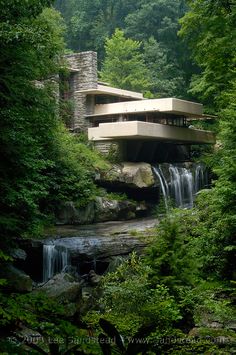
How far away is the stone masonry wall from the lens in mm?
27094

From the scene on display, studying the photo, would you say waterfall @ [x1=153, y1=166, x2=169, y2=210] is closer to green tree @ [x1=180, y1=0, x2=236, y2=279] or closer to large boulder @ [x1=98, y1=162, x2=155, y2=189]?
large boulder @ [x1=98, y1=162, x2=155, y2=189]

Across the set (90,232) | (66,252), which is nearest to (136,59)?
(90,232)

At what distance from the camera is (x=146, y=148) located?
26.5 meters

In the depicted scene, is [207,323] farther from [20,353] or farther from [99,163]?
[99,163]

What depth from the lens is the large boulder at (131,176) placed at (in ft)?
72.5

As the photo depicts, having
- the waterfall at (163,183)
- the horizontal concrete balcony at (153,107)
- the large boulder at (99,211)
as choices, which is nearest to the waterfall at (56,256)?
the large boulder at (99,211)

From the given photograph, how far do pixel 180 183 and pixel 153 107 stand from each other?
4365 millimetres

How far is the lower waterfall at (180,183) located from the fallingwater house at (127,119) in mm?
1934

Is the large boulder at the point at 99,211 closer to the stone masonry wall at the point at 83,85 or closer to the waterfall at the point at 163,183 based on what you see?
the waterfall at the point at 163,183

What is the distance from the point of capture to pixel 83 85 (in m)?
27.3

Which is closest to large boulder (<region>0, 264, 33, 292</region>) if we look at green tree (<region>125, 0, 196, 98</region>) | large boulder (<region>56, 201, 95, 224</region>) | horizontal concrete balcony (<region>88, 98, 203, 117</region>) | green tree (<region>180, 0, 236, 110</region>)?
large boulder (<region>56, 201, 95, 224</region>)

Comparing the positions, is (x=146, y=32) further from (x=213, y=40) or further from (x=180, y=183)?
(x=213, y=40)

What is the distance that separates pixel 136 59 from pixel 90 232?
937 inches

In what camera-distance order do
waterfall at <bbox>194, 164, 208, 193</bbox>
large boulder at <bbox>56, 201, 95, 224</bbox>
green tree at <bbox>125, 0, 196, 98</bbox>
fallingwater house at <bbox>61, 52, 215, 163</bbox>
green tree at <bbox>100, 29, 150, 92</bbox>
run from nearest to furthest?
large boulder at <bbox>56, 201, 95, 224</bbox> < fallingwater house at <bbox>61, 52, 215, 163</bbox> < waterfall at <bbox>194, 164, 208, 193</bbox> < green tree at <bbox>125, 0, 196, 98</bbox> < green tree at <bbox>100, 29, 150, 92</bbox>
